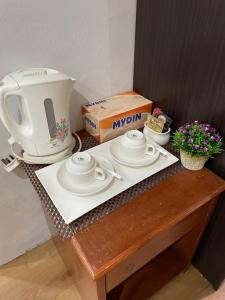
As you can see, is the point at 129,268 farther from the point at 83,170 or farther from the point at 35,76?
the point at 35,76

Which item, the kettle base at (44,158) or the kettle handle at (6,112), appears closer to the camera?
the kettle handle at (6,112)

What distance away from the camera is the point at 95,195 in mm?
Result: 674

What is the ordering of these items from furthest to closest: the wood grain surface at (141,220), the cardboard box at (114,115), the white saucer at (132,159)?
the cardboard box at (114,115) → the white saucer at (132,159) → the wood grain surface at (141,220)

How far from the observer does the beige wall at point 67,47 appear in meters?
0.71

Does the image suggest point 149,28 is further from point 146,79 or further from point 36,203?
point 36,203

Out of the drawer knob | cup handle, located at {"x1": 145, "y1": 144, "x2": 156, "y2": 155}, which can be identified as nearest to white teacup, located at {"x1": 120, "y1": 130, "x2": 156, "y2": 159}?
cup handle, located at {"x1": 145, "y1": 144, "x2": 156, "y2": 155}

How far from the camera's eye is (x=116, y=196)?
27.5 inches

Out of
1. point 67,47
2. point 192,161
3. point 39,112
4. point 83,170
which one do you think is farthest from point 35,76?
point 192,161

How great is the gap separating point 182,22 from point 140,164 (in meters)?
0.47

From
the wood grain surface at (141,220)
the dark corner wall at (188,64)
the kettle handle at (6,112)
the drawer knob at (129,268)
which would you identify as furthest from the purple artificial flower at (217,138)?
the kettle handle at (6,112)

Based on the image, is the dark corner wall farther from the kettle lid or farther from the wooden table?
the kettle lid

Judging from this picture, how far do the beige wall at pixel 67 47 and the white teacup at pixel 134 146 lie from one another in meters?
0.28

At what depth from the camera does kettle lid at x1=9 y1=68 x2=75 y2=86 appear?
0.64 meters

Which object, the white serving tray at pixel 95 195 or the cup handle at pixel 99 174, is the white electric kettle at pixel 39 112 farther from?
the cup handle at pixel 99 174
